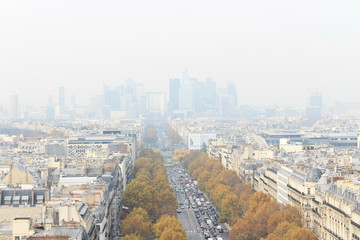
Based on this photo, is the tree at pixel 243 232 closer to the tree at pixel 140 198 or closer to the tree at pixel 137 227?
the tree at pixel 137 227

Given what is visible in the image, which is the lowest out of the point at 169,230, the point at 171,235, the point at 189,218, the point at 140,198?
the point at 189,218

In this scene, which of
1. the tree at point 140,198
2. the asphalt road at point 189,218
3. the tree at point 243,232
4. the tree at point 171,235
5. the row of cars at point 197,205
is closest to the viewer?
the tree at point 171,235

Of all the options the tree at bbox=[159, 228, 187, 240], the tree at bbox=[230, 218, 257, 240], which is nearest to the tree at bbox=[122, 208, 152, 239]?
the tree at bbox=[159, 228, 187, 240]

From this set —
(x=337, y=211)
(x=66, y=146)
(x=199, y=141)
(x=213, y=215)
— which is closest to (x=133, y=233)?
(x=337, y=211)

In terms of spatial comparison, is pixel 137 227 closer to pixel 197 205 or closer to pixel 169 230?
pixel 169 230

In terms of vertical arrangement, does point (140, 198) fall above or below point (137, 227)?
above

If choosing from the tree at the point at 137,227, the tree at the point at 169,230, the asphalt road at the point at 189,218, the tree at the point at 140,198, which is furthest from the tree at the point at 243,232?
the tree at the point at 140,198

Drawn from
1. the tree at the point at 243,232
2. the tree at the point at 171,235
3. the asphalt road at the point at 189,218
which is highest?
the tree at the point at 171,235

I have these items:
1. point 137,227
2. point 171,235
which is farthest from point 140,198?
point 171,235
